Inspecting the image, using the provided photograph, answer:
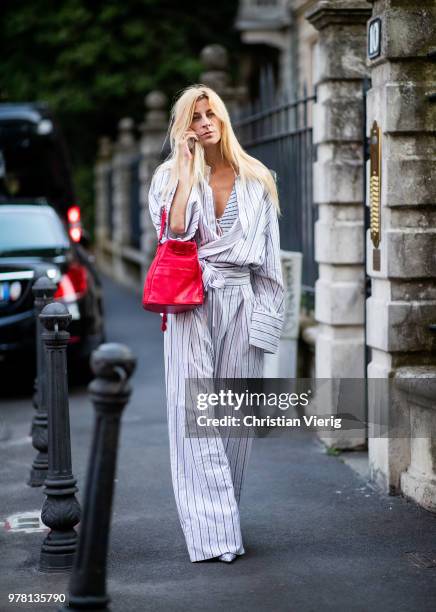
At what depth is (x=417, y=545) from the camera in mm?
5461

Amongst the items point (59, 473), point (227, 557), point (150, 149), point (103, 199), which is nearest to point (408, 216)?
point (227, 557)

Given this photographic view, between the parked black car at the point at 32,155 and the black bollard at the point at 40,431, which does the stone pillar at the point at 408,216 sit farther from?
the parked black car at the point at 32,155

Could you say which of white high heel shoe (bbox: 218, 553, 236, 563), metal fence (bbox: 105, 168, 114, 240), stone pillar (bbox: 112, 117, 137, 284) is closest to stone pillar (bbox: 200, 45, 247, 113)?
white high heel shoe (bbox: 218, 553, 236, 563)

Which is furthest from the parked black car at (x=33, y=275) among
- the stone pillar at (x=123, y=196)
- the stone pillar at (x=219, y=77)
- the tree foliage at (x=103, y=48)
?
the tree foliage at (x=103, y=48)

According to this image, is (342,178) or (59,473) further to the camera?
(342,178)

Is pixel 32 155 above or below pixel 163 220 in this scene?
above

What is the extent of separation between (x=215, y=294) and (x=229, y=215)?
36cm

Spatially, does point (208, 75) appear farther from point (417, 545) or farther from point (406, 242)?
point (417, 545)

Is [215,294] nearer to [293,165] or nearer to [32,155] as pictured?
[293,165]

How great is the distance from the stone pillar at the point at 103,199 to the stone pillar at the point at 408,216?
21174 mm

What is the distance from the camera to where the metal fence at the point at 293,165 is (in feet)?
28.4

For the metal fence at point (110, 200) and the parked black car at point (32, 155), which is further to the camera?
the metal fence at point (110, 200)

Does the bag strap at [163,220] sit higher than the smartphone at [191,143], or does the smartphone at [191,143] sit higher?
the smartphone at [191,143]

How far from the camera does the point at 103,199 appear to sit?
29.6 metres
